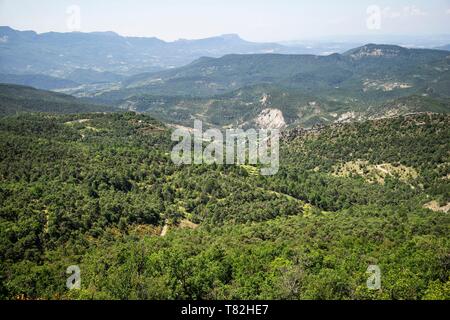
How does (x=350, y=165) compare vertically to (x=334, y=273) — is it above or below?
below

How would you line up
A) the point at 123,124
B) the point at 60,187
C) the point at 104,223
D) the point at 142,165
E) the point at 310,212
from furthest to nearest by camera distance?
the point at 123,124, the point at 142,165, the point at 310,212, the point at 60,187, the point at 104,223

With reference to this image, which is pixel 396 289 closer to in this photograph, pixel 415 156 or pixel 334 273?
pixel 334 273

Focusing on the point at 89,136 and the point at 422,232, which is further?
the point at 89,136

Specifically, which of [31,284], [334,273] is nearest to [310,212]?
[334,273]

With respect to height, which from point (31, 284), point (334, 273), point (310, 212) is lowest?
point (310, 212)

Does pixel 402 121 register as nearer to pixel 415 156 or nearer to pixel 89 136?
pixel 415 156

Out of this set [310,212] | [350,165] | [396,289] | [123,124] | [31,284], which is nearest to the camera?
[396,289]
